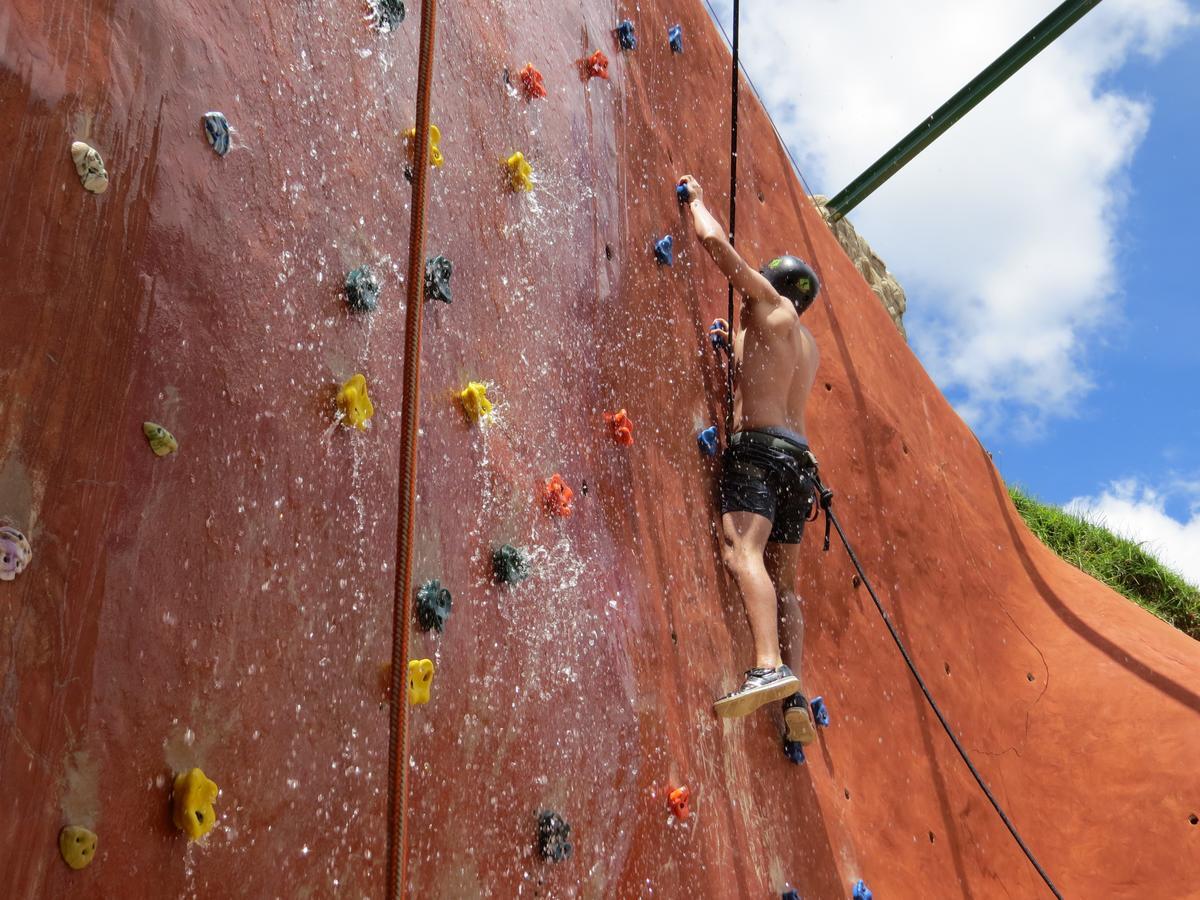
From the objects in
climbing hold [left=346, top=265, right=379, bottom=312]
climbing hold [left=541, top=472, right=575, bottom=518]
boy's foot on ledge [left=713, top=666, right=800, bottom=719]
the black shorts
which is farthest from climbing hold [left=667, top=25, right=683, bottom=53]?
boy's foot on ledge [left=713, top=666, right=800, bottom=719]

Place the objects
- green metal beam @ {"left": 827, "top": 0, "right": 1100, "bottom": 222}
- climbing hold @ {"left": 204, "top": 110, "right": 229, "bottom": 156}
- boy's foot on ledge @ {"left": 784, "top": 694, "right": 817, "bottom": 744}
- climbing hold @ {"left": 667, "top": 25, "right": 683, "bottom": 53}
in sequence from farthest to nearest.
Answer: green metal beam @ {"left": 827, "top": 0, "right": 1100, "bottom": 222} → climbing hold @ {"left": 667, "top": 25, "right": 683, "bottom": 53} → boy's foot on ledge @ {"left": 784, "top": 694, "right": 817, "bottom": 744} → climbing hold @ {"left": 204, "top": 110, "right": 229, "bottom": 156}

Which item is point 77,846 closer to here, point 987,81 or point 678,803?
point 678,803

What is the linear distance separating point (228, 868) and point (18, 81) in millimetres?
1354

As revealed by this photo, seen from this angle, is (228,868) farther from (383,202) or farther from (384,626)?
(383,202)

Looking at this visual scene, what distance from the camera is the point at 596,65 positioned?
388 cm

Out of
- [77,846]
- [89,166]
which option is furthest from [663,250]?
[77,846]

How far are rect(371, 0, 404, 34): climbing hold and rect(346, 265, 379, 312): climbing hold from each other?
0.67 meters

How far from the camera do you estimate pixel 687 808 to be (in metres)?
3.22

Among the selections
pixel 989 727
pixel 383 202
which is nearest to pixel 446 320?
pixel 383 202

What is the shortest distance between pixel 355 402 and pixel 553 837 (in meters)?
1.08

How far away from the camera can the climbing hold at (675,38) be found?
443cm

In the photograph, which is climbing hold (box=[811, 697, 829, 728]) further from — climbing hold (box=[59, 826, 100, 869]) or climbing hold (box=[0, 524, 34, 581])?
climbing hold (box=[0, 524, 34, 581])

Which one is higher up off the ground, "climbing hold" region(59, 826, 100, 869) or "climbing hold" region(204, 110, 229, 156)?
"climbing hold" region(204, 110, 229, 156)

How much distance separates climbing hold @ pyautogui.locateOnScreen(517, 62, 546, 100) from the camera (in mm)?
3477
